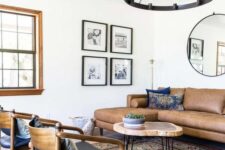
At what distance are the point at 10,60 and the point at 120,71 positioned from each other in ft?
7.05

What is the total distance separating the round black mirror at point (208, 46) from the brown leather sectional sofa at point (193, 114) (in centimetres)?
62

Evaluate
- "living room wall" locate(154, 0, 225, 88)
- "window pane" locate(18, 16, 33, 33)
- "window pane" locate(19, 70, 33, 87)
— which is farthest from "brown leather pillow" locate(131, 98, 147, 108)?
"window pane" locate(18, 16, 33, 33)

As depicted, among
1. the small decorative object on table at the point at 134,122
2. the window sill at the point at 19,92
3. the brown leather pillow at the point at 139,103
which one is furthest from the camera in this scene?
the brown leather pillow at the point at 139,103

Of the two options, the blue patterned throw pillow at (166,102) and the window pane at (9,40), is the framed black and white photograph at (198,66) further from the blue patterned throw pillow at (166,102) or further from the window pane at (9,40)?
the window pane at (9,40)

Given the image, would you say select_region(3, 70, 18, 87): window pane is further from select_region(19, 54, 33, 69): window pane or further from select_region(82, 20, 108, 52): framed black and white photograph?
select_region(82, 20, 108, 52): framed black and white photograph

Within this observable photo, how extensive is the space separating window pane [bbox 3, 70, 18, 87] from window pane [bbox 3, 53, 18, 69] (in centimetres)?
8

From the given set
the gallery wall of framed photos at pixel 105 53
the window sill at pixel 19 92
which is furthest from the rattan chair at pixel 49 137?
the gallery wall of framed photos at pixel 105 53

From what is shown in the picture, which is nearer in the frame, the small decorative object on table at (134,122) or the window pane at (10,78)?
the small decorative object on table at (134,122)

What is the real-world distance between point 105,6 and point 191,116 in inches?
105

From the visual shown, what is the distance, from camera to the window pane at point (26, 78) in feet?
13.2

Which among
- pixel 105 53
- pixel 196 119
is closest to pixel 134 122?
pixel 196 119

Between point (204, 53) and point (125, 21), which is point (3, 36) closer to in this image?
point (125, 21)

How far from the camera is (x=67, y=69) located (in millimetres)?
4418

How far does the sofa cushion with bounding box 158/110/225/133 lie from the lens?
332 cm
